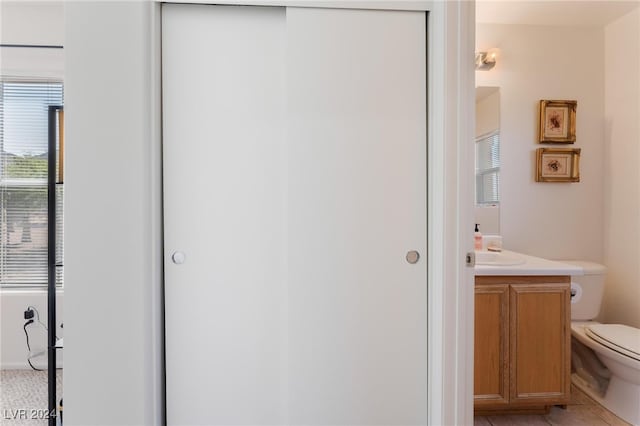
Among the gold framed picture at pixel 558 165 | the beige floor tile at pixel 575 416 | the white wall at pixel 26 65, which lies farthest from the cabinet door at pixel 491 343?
the white wall at pixel 26 65

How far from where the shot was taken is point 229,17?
118 centimetres

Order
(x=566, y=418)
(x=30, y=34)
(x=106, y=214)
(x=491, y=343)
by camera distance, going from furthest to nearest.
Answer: (x=30, y=34) → (x=566, y=418) → (x=491, y=343) → (x=106, y=214)

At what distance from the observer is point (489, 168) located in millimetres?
2039

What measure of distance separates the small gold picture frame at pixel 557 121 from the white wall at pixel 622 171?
289 mm

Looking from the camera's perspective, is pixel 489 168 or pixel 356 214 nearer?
pixel 356 214

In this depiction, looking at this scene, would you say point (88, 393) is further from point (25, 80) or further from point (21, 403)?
point (25, 80)

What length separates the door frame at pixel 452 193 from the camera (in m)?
1.10

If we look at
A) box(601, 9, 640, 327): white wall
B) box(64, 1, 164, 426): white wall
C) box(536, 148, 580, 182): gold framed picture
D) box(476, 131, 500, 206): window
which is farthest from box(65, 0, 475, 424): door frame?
box(601, 9, 640, 327): white wall

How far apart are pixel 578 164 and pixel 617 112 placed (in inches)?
16.6

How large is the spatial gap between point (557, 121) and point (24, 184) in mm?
3449

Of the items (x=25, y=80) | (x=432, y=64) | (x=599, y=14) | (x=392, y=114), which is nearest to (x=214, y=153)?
(x=392, y=114)

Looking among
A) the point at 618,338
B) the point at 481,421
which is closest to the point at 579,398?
the point at 618,338

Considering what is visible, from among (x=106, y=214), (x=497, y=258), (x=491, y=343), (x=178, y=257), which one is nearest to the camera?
(x=106, y=214)

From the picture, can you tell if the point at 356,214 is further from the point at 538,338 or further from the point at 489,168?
the point at 489,168
